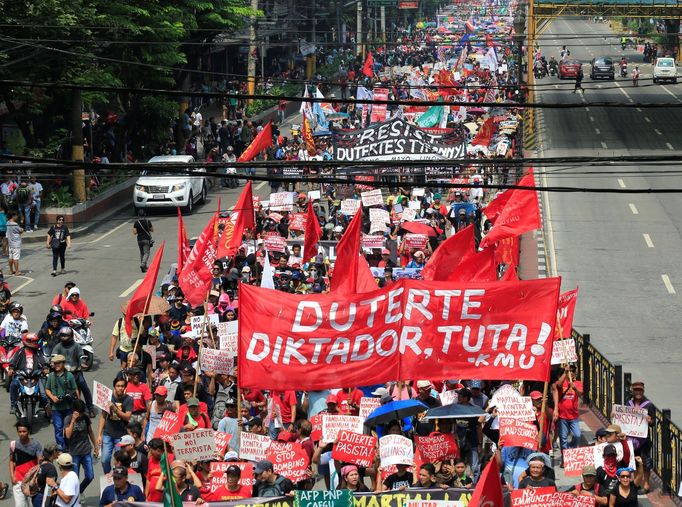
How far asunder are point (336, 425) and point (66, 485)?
2692 millimetres

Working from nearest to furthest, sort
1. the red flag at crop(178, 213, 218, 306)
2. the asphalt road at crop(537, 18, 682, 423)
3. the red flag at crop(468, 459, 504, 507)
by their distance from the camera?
the red flag at crop(468, 459, 504, 507), the red flag at crop(178, 213, 218, 306), the asphalt road at crop(537, 18, 682, 423)

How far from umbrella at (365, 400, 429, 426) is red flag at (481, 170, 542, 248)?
264 inches

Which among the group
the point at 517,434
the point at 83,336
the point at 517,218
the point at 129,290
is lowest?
the point at 129,290

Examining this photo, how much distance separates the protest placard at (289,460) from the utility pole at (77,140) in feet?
78.5

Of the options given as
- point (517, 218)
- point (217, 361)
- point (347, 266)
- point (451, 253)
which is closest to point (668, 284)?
point (517, 218)

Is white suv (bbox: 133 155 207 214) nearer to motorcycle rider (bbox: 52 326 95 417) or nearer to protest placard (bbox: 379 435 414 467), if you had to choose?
motorcycle rider (bbox: 52 326 95 417)

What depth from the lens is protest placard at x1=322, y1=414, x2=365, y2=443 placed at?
14492 millimetres

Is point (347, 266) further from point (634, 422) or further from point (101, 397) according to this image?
point (634, 422)

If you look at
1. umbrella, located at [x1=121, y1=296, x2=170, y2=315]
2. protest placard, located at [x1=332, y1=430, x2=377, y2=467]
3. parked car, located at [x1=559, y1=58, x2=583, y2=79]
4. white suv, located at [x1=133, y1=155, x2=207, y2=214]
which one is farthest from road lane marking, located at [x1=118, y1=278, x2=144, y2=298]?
parked car, located at [x1=559, y1=58, x2=583, y2=79]

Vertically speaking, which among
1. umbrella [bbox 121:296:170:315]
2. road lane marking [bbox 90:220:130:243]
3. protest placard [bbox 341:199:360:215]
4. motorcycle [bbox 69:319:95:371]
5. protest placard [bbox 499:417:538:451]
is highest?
protest placard [bbox 341:199:360:215]

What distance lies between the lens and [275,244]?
25828 millimetres

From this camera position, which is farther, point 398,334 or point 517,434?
point 517,434

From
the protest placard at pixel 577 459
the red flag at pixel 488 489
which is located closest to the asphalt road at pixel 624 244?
the protest placard at pixel 577 459

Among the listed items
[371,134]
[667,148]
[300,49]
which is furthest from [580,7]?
[371,134]
